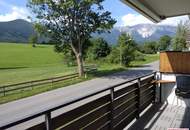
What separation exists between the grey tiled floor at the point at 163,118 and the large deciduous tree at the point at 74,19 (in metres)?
16.5

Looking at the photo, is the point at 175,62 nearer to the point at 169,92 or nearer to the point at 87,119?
the point at 169,92

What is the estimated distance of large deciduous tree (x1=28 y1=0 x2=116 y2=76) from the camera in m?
23.2

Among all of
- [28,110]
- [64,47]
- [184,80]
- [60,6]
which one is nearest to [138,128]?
[184,80]

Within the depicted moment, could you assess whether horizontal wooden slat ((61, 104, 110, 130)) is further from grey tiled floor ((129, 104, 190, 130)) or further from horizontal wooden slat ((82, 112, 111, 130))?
grey tiled floor ((129, 104, 190, 130))

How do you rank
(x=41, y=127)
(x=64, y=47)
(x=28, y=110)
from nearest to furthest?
(x=41, y=127), (x=28, y=110), (x=64, y=47)

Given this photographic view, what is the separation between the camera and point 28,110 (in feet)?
39.4

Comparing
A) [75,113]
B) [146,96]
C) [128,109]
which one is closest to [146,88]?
[146,96]

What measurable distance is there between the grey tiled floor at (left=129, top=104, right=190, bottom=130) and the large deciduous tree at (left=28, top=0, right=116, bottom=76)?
16.5 metres

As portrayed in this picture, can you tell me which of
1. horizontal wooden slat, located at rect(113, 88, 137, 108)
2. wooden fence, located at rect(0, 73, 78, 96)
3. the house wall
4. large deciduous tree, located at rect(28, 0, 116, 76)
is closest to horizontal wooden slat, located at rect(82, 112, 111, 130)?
horizontal wooden slat, located at rect(113, 88, 137, 108)

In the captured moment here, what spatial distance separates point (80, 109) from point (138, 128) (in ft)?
7.59

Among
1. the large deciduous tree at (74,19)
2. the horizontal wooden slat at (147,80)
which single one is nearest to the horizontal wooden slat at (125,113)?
the horizontal wooden slat at (147,80)

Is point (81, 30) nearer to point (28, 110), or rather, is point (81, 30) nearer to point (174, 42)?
point (28, 110)

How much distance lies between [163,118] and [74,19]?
18295mm

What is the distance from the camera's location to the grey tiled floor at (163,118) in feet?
19.5
